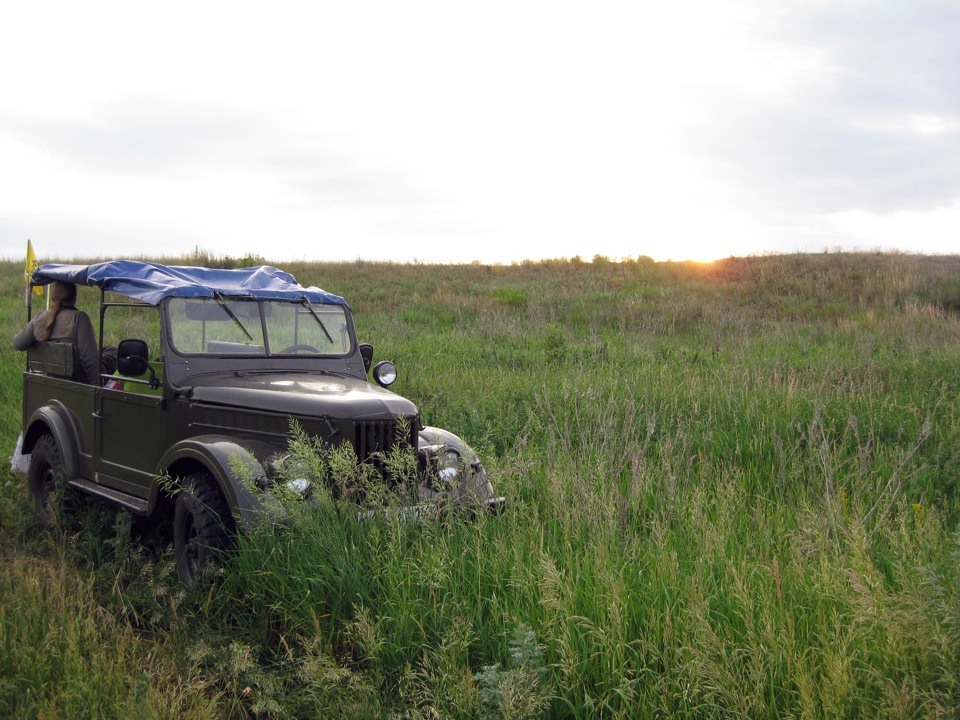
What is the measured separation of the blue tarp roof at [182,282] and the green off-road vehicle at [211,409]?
1 cm

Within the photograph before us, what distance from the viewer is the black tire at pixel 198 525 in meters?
4.67

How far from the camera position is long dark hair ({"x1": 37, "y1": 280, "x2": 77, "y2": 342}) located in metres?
6.80

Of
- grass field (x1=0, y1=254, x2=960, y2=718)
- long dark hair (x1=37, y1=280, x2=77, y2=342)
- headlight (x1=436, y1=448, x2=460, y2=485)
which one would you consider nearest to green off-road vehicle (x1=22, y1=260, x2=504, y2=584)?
headlight (x1=436, y1=448, x2=460, y2=485)

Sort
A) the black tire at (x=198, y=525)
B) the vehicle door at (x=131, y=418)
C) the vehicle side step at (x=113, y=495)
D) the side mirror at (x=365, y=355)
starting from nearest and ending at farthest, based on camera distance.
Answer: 1. the black tire at (x=198, y=525)
2. the vehicle side step at (x=113, y=495)
3. the vehicle door at (x=131, y=418)
4. the side mirror at (x=365, y=355)

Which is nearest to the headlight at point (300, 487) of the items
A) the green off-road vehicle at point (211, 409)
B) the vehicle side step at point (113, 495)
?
the green off-road vehicle at point (211, 409)

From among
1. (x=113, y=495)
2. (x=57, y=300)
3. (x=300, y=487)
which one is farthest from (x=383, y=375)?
(x=57, y=300)

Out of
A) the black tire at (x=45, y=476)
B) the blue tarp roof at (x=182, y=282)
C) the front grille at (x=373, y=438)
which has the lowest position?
the black tire at (x=45, y=476)

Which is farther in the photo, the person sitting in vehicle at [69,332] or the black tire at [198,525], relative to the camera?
the person sitting in vehicle at [69,332]

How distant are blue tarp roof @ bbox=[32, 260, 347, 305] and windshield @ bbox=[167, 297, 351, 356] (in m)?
0.08

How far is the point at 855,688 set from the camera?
9.64 ft

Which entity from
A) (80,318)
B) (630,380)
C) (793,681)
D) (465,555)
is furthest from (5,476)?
(793,681)

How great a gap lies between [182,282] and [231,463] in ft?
6.20

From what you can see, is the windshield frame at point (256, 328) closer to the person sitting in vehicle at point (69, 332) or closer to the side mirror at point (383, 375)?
the side mirror at point (383, 375)

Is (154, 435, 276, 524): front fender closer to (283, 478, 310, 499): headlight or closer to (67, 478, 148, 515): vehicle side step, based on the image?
(283, 478, 310, 499): headlight
